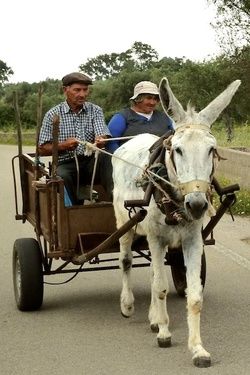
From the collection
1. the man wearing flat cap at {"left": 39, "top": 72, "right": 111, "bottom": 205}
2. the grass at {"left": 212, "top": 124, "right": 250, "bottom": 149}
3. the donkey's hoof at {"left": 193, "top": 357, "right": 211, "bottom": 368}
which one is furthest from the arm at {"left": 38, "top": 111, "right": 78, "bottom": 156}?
the grass at {"left": 212, "top": 124, "right": 250, "bottom": 149}

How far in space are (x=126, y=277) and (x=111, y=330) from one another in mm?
659

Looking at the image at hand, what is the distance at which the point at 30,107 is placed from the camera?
150 ft

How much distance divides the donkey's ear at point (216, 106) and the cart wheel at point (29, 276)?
2.42 meters

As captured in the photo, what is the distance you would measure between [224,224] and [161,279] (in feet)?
22.5

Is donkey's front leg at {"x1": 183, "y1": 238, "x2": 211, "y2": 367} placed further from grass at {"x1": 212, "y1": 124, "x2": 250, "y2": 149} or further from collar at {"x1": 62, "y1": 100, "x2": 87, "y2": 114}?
grass at {"x1": 212, "y1": 124, "x2": 250, "y2": 149}

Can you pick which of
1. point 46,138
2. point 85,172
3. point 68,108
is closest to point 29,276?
point 85,172

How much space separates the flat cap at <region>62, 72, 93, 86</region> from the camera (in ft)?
25.3

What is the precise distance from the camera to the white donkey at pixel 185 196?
554 centimetres

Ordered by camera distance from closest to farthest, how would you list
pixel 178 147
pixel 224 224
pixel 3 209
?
pixel 178 147 → pixel 224 224 → pixel 3 209

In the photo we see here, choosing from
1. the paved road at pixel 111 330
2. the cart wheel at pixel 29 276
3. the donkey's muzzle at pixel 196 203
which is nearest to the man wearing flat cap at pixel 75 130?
the cart wheel at pixel 29 276

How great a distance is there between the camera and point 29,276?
7406 mm

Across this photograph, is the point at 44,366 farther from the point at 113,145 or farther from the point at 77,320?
the point at 113,145

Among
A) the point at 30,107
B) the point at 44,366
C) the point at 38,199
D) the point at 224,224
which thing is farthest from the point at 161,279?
the point at 30,107

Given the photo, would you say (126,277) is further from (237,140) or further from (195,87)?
(195,87)
